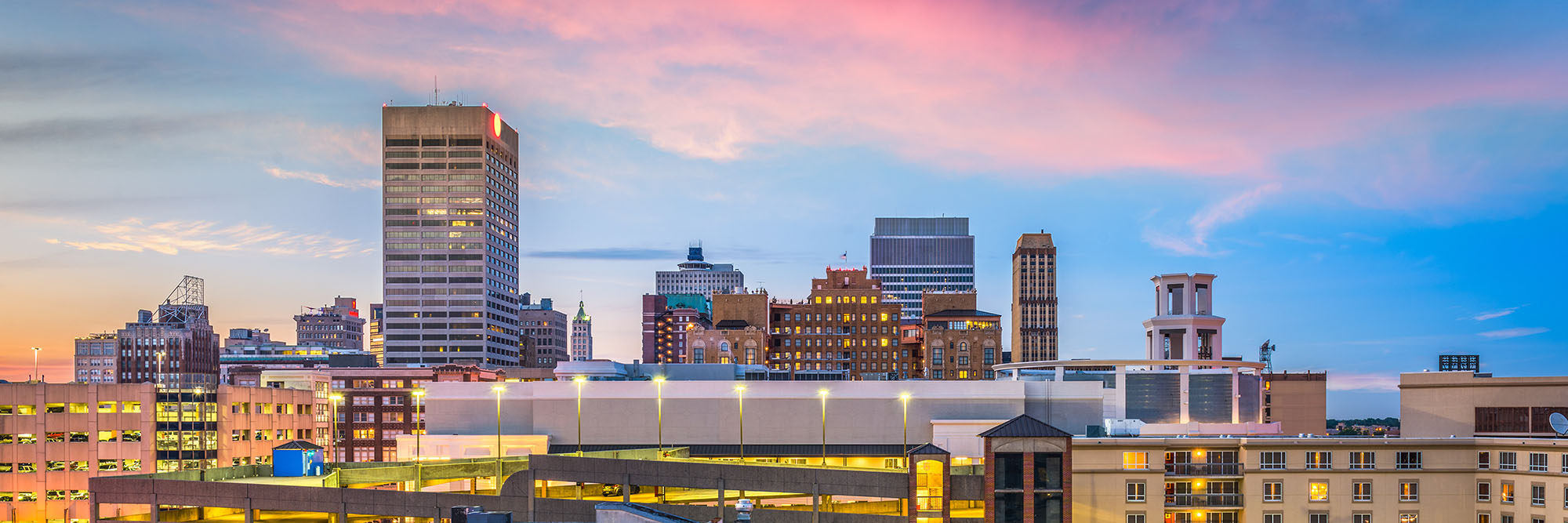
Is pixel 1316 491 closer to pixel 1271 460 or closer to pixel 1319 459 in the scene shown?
pixel 1319 459

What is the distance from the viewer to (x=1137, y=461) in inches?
3890

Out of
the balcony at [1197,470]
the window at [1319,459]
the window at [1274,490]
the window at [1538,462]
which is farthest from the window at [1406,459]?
the balcony at [1197,470]

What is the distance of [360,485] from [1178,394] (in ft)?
308

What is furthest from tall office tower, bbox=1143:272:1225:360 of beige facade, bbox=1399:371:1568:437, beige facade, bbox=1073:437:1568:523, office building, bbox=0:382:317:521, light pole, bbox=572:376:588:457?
office building, bbox=0:382:317:521

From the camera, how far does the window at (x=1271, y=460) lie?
9919cm

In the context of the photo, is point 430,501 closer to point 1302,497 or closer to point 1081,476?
point 1081,476

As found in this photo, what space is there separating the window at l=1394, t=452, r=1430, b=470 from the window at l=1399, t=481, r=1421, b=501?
133cm

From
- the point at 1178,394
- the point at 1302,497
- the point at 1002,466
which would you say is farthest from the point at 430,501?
the point at 1178,394

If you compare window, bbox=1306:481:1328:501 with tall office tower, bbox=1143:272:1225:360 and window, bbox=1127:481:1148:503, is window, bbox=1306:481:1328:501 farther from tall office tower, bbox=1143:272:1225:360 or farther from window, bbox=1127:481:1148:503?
tall office tower, bbox=1143:272:1225:360

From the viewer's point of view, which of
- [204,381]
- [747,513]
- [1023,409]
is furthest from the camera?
[204,381]

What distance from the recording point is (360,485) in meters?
96.6

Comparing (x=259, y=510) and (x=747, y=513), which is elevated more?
(x=747, y=513)

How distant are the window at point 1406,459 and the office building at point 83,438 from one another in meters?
162

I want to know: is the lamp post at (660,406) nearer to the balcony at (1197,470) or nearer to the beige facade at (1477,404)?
the balcony at (1197,470)
